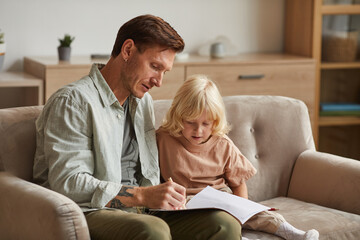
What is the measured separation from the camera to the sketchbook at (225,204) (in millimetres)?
1938

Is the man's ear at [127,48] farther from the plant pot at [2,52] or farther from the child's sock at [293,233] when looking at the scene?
the plant pot at [2,52]

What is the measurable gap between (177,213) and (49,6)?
79.3 inches

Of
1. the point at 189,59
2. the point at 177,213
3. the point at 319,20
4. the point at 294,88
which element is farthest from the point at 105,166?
the point at 319,20

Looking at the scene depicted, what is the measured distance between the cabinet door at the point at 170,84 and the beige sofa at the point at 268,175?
89 cm

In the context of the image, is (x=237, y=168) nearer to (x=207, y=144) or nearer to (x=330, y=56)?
(x=207, y=144)

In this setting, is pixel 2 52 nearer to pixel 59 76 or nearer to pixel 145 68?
pixel 59 76

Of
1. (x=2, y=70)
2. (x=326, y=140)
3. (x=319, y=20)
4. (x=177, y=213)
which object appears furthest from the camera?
(x=326, y=140)

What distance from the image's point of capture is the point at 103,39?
145 inches

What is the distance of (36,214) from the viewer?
68.1 inches

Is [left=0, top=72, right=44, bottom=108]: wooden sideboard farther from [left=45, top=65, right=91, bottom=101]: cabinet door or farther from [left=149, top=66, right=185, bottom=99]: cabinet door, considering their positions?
[left=149, top=66, right=185, bottom=99]: cabinet door

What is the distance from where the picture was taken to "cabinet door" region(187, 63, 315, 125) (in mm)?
3502

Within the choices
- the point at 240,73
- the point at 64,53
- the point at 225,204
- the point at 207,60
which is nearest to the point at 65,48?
the point at 64,53

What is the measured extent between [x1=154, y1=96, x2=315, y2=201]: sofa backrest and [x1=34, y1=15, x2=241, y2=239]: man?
0.52 meters

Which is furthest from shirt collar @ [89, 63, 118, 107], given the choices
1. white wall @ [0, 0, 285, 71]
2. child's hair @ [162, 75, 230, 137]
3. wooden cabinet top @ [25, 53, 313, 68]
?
white wall @ [0, 0, 285, 71]
